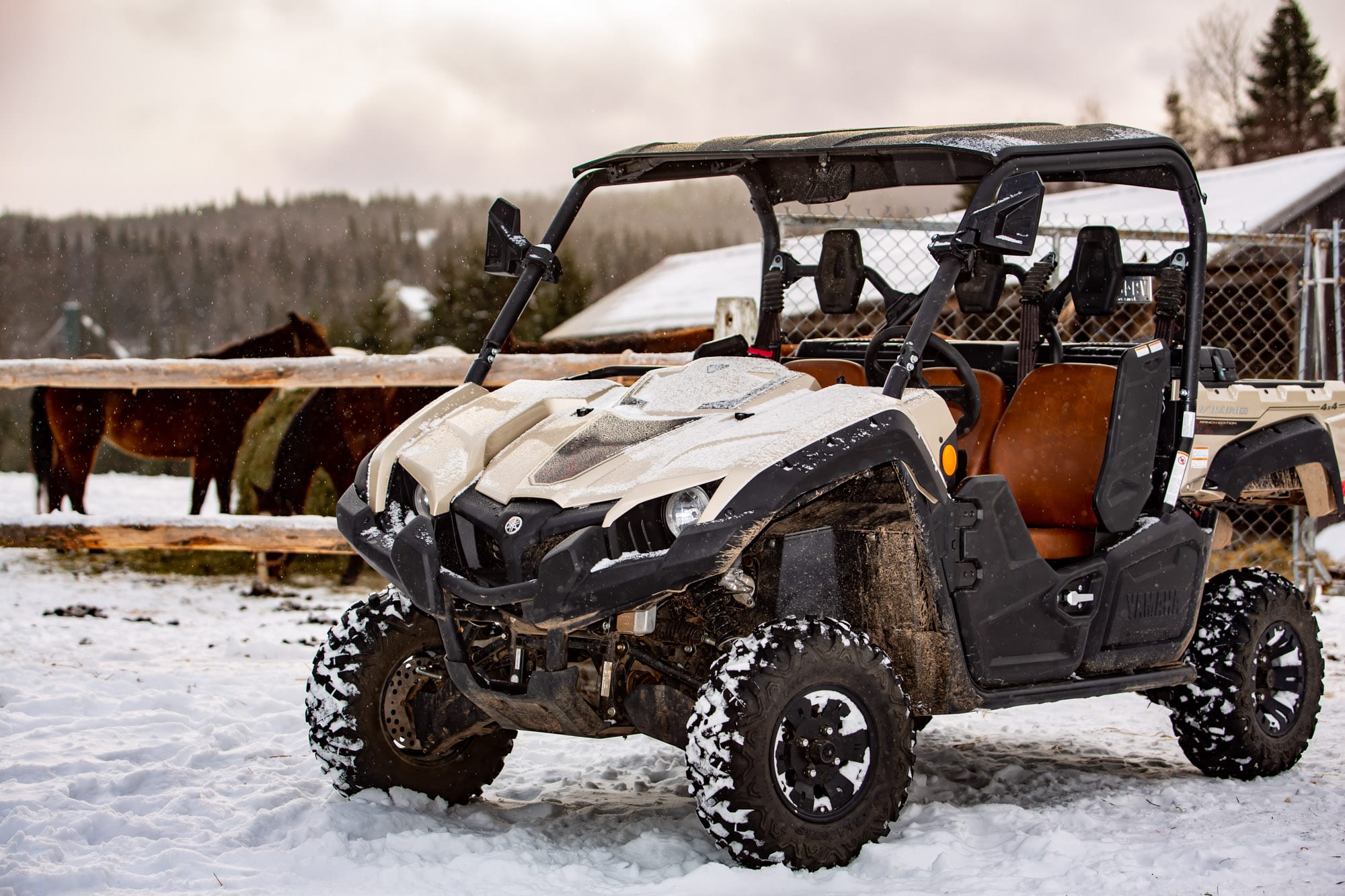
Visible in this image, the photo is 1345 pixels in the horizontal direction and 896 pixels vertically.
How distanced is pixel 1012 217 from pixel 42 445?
1057 cm

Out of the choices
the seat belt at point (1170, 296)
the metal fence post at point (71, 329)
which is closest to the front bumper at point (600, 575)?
the seat belt at point (1170, 296)

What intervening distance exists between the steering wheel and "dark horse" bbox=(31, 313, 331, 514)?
27.7ft

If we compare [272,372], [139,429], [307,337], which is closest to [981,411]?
[272,372]

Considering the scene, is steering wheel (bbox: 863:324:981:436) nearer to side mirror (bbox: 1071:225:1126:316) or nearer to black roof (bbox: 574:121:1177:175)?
side mirror (bbox: 1071:225:1126:316)

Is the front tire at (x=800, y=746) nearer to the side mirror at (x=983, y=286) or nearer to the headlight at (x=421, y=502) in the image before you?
the headlight at (x=421, y=502)

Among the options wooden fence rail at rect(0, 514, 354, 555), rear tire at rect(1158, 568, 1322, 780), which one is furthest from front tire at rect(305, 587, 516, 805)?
wooden fence rail at rect(0, 514, 354, 555)

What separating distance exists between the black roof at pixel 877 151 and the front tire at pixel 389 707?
5.27 ft

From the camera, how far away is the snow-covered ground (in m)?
3.34

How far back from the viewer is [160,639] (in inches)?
284

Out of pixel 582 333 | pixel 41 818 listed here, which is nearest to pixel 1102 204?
pixel 582 333

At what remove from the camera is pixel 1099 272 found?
14.1ft

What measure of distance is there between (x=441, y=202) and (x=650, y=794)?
54674 mm

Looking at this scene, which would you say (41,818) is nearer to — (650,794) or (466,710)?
(466,710)

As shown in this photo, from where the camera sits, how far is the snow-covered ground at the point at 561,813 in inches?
131
